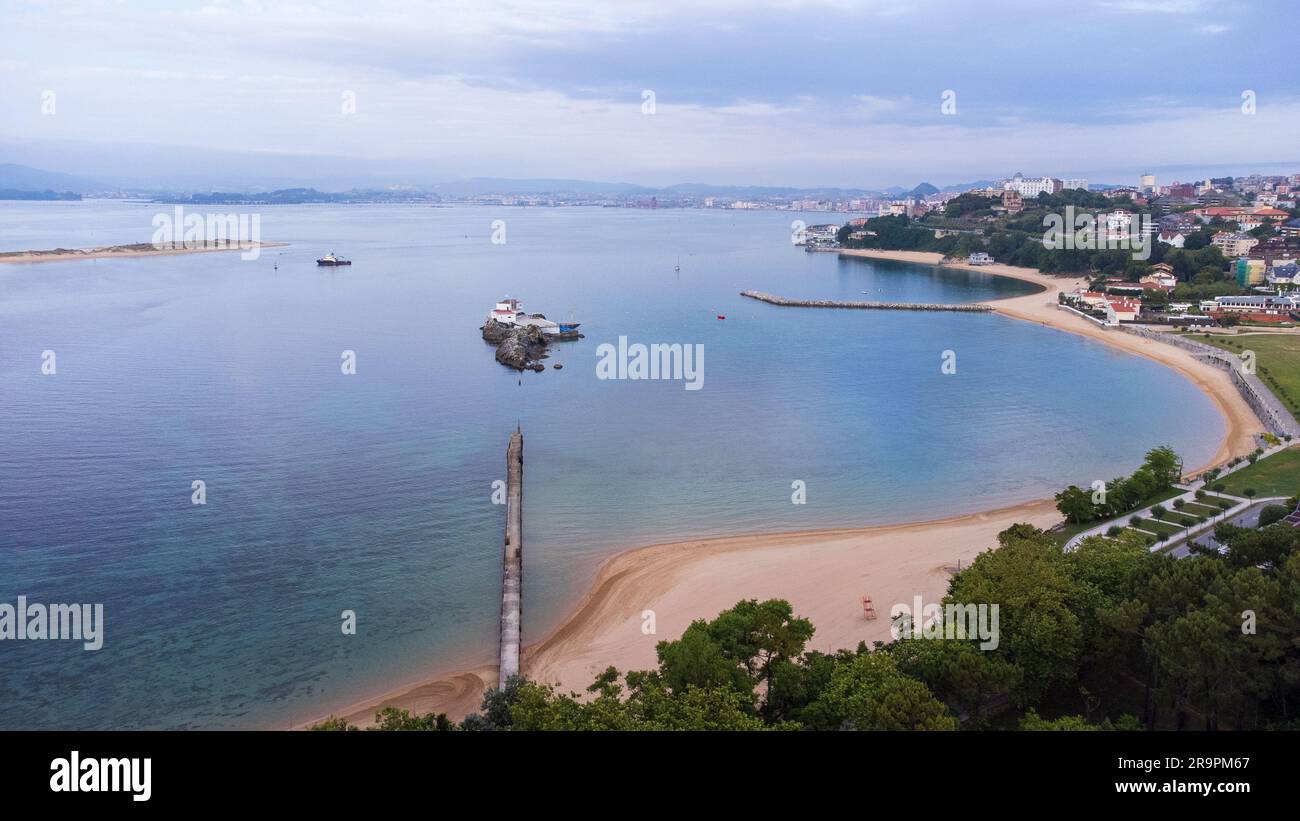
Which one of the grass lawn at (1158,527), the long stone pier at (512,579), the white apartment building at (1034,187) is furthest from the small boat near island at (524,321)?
the white apartment building at (1034,187)

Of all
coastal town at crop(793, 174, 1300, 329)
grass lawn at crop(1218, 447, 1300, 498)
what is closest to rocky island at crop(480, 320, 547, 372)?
grass lawn at crop(1218, 447, 1300, 498)

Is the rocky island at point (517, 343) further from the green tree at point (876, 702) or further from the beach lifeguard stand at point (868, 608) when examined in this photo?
the green tree at point (876, 702)

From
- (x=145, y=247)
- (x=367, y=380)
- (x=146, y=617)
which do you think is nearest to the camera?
(x=146, y=617)

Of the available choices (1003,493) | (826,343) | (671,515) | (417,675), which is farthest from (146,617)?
(826,343)

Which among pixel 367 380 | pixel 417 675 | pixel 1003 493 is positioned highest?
pixel 367 380

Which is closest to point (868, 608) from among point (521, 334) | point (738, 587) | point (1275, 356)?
point (738, 587)

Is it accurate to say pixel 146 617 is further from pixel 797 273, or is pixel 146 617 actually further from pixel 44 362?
pixel 797 273

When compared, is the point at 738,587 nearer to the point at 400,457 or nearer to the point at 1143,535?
the point at 1143,535
